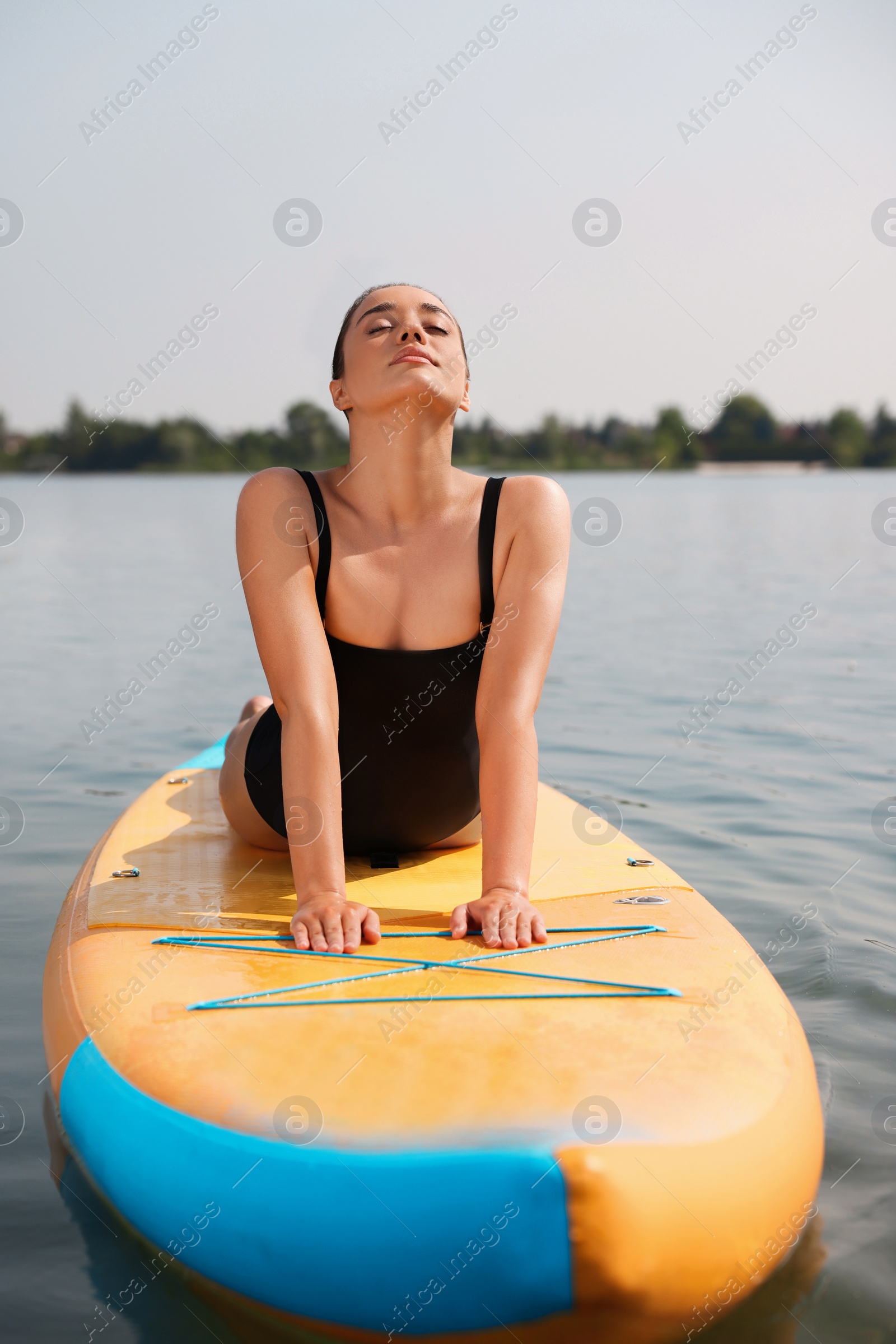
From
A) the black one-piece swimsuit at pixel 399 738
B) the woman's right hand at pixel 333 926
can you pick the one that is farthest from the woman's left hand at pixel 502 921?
the black one-piece swimsuit at pixel 399 738

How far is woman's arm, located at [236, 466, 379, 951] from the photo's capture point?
7.22 ft

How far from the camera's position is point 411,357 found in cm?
239

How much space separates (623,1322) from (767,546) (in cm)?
1524

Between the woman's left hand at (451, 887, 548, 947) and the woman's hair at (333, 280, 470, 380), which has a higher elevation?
the woman's hair at (333, 280, 470, 380)

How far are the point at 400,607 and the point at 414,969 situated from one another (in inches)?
34.5

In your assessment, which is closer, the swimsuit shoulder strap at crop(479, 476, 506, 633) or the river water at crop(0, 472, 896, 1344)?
the river water at crop(0, 472, 896, 1344)

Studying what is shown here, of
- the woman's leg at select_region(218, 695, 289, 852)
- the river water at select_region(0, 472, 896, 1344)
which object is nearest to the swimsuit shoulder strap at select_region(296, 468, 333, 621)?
the woman's leg at select_region(218, 695, 289, 852)

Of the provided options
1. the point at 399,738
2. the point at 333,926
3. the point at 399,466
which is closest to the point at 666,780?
the point at 399,738

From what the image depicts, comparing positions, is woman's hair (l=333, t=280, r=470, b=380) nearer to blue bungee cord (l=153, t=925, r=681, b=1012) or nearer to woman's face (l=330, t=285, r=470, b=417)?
woman's face (l=330, t=285, r=470, b=417)

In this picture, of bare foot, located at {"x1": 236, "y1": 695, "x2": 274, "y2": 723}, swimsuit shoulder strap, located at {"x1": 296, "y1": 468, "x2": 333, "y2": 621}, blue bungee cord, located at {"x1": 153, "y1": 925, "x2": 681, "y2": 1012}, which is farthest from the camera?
bare foot, located at {"x1": 236, "y1": 695, "x2": 274, "y2": 723}

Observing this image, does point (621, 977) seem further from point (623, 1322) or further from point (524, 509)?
point (524, 509)

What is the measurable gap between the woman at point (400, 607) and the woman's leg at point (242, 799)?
0.25ft

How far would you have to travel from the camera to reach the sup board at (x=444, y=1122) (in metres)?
1.42

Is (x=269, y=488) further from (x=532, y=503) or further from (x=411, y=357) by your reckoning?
(x=532, y=503)
